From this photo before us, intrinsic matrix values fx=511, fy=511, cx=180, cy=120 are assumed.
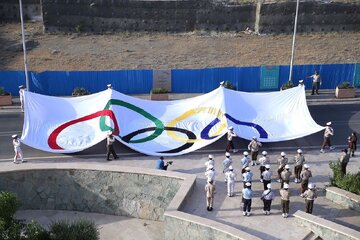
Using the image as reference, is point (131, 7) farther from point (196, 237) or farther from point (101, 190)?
point (196, 237)

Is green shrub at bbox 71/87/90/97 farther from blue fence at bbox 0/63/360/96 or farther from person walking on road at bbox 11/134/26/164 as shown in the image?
person walking on road at bbox 11/134/26/164

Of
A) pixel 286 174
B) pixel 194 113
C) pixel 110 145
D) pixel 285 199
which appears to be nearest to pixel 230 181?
pixel 286 174

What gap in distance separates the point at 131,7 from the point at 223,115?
23.2 metres

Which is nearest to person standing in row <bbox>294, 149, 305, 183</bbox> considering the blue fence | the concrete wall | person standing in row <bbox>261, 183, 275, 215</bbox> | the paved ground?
the paved ground

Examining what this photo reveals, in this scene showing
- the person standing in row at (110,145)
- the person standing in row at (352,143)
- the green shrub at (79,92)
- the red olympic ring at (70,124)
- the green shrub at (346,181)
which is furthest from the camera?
the green shrub at (79,92)

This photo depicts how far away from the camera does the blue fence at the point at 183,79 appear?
104ft

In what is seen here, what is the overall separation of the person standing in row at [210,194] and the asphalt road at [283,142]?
6105mm

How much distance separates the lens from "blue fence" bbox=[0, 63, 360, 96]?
31.6m

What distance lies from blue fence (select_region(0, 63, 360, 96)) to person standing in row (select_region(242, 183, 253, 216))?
1504 centimetres

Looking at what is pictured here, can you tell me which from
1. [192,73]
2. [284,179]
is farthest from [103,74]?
[284,179]

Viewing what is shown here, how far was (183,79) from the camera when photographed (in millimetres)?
32688

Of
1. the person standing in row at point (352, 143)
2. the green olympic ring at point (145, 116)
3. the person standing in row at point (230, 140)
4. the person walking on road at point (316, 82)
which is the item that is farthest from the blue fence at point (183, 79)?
the person standing in row at point (352, 143)

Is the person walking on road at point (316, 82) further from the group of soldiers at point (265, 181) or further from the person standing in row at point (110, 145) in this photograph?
the person standing in row at point (110, 145)

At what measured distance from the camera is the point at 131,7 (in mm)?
44875
